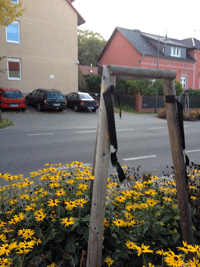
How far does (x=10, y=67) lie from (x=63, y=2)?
26.5 ft

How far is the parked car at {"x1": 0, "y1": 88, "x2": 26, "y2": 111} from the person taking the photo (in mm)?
19609

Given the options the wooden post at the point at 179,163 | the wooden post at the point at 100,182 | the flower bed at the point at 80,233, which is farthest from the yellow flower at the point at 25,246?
the wooden post at the point at 179,163

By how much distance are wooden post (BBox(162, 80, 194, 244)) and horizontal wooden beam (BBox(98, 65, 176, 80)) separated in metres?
0.09

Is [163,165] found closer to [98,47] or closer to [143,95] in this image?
[143,95]

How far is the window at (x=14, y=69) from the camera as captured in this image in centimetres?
2373

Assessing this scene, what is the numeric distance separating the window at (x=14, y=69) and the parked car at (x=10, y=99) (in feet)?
14.1

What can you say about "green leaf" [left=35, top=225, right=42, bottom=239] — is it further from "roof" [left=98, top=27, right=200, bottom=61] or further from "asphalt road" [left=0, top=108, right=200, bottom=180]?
"roof" [left=98, top=27, right=200, bottom=61]

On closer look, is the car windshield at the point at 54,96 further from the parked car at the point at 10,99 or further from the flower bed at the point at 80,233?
the flower bed at the point at 80,233

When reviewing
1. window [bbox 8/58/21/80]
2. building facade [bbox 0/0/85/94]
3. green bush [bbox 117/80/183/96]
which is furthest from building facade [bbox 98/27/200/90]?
window [bbox 8/58/21/80]

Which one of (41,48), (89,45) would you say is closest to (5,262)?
(41,48)

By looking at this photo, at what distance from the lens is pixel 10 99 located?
1973cm

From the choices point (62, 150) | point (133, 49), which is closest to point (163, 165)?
point (62, 150)

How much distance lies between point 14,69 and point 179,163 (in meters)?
23.9

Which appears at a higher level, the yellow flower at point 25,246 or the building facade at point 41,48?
the building facade at point 41,48
